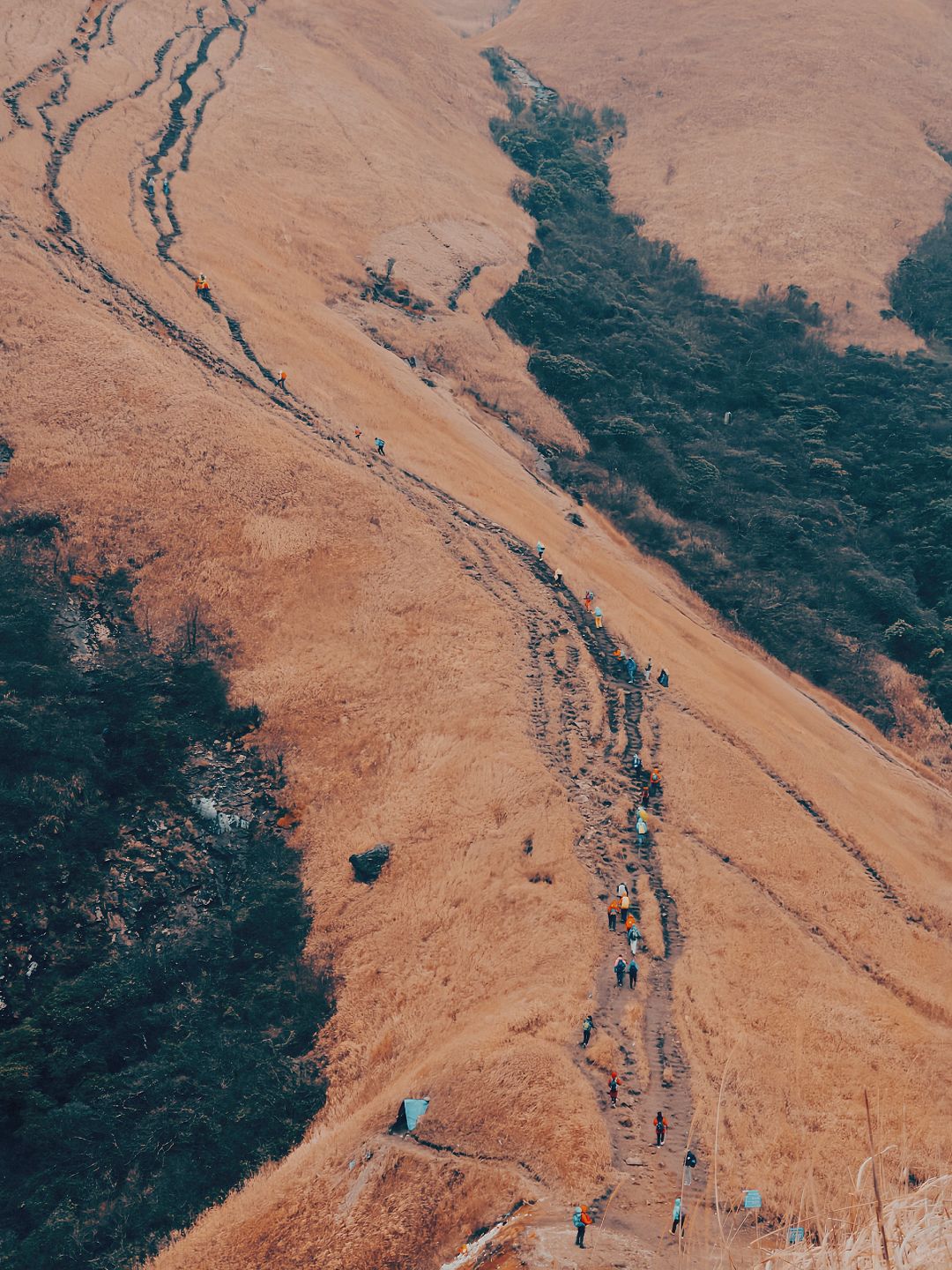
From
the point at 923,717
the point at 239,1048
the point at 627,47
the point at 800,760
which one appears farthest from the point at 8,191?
the point at 627,47

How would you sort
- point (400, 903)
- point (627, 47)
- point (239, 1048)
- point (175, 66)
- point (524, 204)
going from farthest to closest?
1. point (627, 47)
2. point (524, 204)
3. point (175, 66)
4. point (400, 903)
5. point (239, 1048)

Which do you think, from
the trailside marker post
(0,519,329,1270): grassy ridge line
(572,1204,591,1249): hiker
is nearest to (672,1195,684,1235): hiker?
the trailside marker post

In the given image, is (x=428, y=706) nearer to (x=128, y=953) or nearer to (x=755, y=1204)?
(x=128, y=953)

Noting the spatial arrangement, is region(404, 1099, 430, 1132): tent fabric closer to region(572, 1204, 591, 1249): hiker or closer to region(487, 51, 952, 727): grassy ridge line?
region(572, 1204, 591, 1249): hiker

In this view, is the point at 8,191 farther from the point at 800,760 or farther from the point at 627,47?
the point at 627,47

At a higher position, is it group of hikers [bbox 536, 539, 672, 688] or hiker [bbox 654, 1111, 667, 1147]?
group of hikers [bbox 536, 539, 672, 688]

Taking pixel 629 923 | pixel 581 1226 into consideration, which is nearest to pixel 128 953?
pixel 581 1226

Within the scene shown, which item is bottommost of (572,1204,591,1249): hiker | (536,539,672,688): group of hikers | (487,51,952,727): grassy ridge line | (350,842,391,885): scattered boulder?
(350,842,391,885): scattered boulder

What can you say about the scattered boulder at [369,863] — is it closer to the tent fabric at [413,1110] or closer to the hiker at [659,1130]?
the tent fabric at [413,1110]
